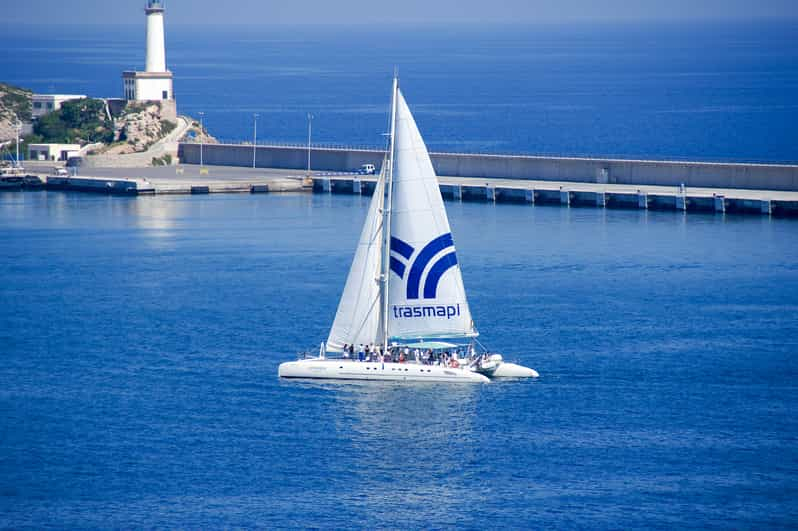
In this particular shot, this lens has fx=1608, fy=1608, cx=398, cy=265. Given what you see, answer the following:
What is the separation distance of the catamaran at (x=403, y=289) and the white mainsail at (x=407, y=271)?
36 mm

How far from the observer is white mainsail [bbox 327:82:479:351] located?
192 ft

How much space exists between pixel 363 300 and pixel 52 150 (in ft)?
284

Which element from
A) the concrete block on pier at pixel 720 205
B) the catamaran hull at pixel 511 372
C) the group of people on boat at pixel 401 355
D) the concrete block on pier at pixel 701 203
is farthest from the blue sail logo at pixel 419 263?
the concrete block on pier at pixel 701 203

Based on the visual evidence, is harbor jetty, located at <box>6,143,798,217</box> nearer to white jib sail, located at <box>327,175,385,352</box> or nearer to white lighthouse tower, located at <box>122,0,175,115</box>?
white lighthouse tower, located at <box>122,0,175,115</box>

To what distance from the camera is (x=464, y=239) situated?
95.6m

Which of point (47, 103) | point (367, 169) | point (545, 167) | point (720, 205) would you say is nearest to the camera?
point (720, 205)

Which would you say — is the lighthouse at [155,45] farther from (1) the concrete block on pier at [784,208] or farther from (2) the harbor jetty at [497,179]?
(1) the concrete block on pier at [784,208]

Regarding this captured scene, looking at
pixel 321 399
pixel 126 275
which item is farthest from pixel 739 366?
pixel 126 275

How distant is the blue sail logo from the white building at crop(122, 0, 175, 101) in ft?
279

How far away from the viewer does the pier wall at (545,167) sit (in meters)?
112

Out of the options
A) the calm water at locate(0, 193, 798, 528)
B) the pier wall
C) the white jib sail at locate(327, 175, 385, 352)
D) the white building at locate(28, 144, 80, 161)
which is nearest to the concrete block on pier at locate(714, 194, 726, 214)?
the pier wall

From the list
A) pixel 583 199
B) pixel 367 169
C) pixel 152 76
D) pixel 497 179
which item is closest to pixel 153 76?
pixel 152 76

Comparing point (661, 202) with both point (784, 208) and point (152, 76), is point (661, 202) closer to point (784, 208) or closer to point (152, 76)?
point (784, 208)

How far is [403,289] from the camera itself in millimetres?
59125
